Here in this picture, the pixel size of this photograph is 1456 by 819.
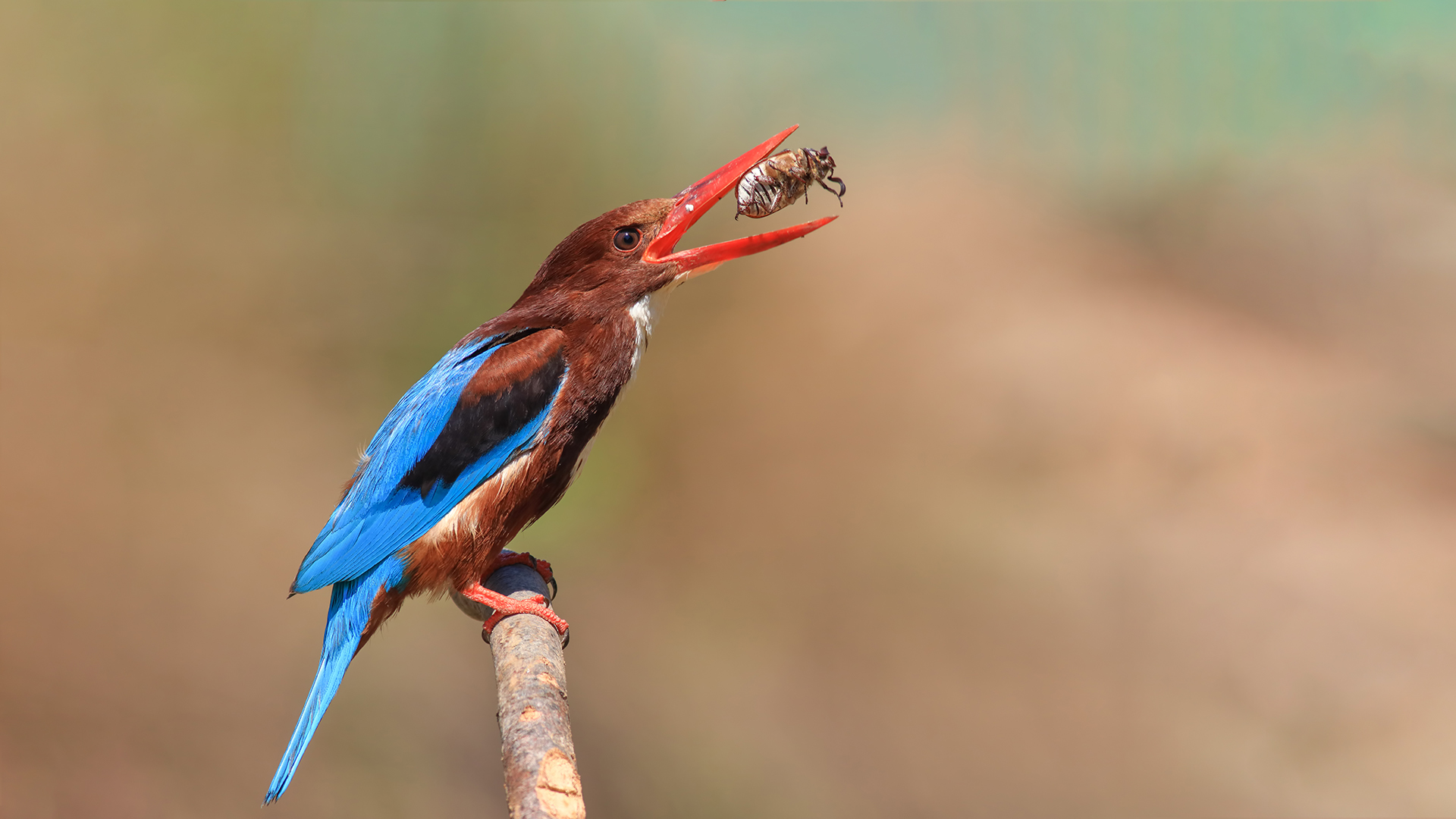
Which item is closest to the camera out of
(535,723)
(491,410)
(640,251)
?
(535,723)

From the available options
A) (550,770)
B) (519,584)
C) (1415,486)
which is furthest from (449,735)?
(1415,486)

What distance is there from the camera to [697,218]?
2260 mm

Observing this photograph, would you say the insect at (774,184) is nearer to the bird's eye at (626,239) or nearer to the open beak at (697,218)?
the open beak at (697,218)

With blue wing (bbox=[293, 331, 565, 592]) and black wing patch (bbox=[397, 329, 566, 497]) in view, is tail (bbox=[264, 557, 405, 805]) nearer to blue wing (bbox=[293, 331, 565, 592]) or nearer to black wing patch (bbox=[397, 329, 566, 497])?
blue wing (bbox=[293, 331, 565, 592])

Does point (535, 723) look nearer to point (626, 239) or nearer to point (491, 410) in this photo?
point (491, 410)

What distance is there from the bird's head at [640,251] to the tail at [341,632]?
668 millimetres

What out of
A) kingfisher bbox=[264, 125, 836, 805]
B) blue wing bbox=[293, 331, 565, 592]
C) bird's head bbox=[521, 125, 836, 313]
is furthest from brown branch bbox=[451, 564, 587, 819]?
bird's head bbox=[521, 125, 836, 313]

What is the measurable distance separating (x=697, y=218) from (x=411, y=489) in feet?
2.76

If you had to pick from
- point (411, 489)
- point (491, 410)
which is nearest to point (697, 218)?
point (491, 410)

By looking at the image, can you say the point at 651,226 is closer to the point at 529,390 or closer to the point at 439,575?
the point at 529,390

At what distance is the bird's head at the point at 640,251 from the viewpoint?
2.17 meters

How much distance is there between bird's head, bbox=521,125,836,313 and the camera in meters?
2.17

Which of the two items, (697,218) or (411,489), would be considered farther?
(697,218)

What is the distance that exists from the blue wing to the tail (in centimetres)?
3
